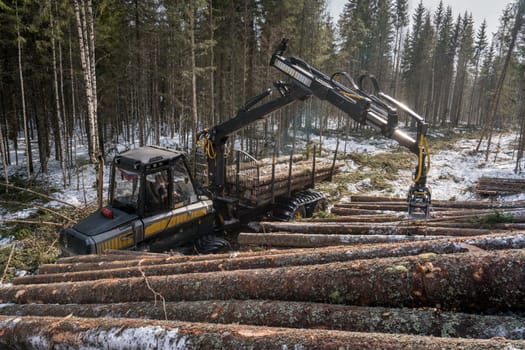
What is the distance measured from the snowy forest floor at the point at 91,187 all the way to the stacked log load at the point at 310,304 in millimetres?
4848

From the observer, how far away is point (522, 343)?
1.62m

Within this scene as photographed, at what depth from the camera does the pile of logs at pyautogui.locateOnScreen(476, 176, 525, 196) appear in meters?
13.6

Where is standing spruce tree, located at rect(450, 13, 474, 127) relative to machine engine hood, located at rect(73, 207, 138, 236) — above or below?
above

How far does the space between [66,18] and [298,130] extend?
1021 inches

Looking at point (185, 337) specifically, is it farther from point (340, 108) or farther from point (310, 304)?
point (340, 108)

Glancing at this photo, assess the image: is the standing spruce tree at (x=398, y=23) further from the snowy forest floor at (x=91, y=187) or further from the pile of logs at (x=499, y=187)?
the pile of logs at (x=499, y=187)

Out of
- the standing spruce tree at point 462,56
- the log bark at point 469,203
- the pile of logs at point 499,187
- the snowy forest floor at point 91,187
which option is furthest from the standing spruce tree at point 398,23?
the log bark at point 469,203

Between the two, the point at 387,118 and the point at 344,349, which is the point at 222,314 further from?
the point at 387,118

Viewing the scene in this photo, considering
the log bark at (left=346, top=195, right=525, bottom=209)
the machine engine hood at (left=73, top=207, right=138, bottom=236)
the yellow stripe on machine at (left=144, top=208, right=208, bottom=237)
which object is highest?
the log bark at (left=346, top=195, right=525, bottom=209)

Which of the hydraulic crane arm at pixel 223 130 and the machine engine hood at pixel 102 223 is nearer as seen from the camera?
the machine engine hood at pixel 102 223

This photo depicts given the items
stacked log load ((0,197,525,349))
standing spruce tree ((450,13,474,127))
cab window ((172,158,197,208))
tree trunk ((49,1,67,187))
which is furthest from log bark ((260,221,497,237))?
standing spruce tree ((450,13,474,127))

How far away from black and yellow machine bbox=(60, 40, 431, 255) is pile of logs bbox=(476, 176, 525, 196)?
9.57 m

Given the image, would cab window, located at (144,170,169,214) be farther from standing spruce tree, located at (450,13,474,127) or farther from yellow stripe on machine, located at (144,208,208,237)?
standing spruce tree, located at (450,13,474,127)

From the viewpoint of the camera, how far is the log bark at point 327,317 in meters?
2.05
